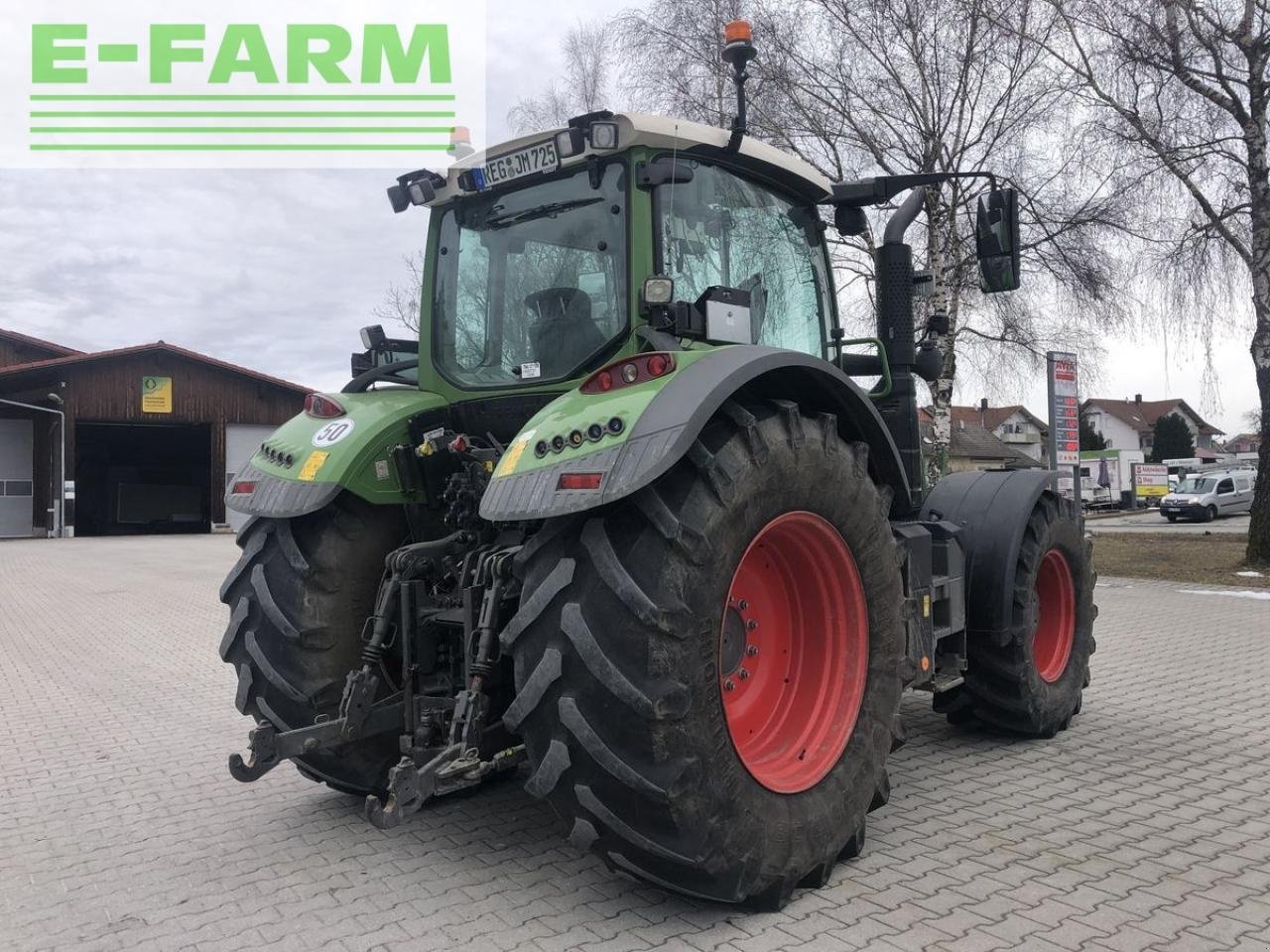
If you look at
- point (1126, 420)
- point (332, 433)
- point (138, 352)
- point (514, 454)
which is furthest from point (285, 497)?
point (1126, 420)

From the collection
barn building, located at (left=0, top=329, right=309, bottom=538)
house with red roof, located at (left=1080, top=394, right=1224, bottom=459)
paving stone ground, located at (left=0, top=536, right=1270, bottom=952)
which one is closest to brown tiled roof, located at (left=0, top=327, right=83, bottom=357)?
barn building, located at (left=0, top=329, right=309, bottom=538)

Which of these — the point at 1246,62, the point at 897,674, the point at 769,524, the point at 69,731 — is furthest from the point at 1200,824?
the point at 1246,62

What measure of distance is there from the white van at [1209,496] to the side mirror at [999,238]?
33.6 m

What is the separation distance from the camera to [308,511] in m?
3.50

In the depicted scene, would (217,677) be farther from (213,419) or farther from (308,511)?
(213,419)

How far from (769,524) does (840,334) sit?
1.76 metres

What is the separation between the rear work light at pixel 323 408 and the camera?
13.0ft

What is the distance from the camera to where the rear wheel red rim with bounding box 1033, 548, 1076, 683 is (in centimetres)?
518

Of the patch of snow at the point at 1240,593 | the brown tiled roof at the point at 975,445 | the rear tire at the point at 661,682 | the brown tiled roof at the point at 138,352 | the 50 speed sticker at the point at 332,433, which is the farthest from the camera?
the brown tiled roof at the point at 975,445

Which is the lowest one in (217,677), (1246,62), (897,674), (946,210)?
(217,677)

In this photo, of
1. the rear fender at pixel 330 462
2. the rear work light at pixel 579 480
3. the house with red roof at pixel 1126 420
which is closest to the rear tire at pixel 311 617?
the rear fender at pixel 330 462

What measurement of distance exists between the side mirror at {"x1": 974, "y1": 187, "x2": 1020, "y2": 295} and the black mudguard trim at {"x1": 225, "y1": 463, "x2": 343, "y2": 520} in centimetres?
293

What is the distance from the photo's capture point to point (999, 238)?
4.21 m

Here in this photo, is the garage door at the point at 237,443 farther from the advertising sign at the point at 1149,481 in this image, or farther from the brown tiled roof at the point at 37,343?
the advertising sign at the point at 1149,481
